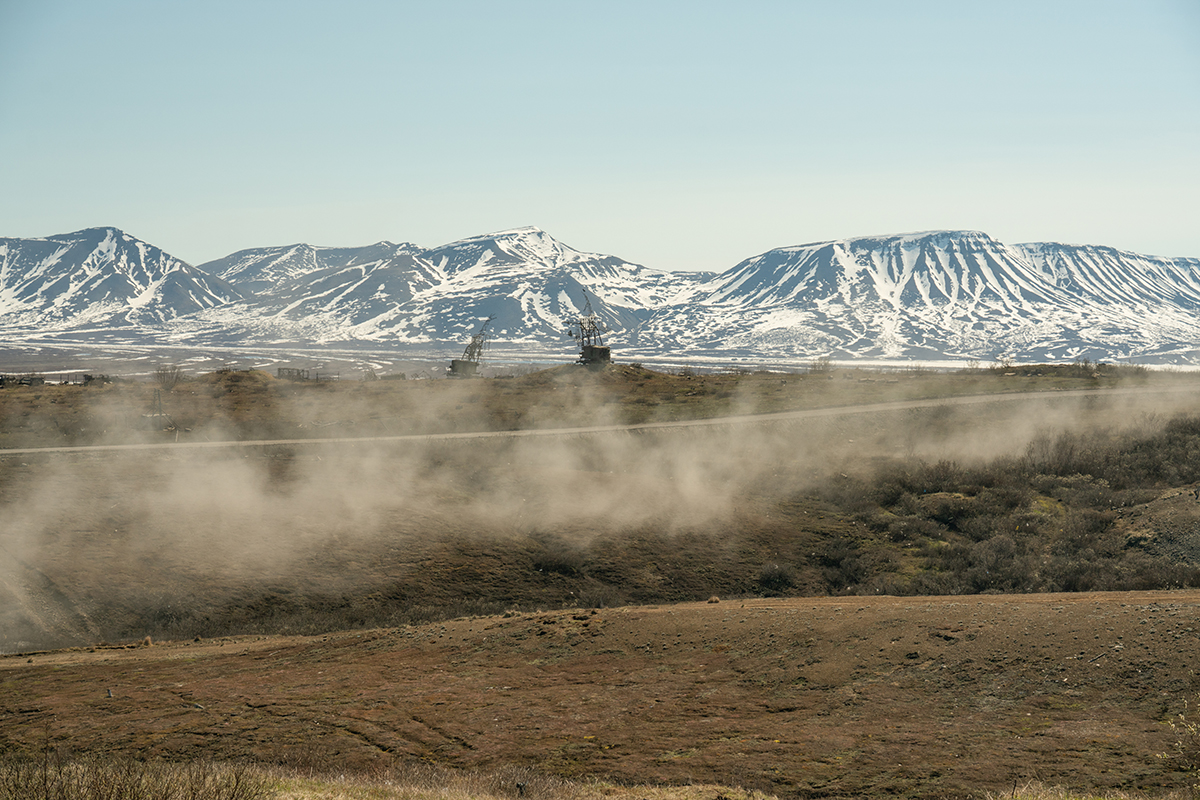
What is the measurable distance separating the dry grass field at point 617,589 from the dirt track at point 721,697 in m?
0.09

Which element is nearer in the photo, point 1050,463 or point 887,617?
point 887,617

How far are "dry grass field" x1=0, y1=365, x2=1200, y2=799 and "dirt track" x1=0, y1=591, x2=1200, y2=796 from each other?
3.7 inches

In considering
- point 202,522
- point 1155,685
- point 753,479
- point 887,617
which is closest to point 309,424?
point 202,522

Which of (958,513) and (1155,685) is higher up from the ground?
(1155,685)

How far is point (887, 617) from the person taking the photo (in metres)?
19.9

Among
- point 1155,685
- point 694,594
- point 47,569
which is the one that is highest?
point 1155,685

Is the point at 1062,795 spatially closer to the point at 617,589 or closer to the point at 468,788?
the point at 468,788

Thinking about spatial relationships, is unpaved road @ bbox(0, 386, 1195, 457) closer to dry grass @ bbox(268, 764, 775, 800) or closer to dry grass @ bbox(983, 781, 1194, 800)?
dry grass @ bbox(268, 764, 775, 800)

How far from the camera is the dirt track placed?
1343cm

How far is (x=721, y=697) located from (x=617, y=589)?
16.4 m

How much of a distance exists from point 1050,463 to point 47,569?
5032cm

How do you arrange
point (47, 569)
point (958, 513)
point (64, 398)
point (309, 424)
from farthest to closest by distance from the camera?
point (64, 398) → point (309, 424) → point (958, 513) → point (47, 569)

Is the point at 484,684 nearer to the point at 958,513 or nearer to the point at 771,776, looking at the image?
the point at 771,776

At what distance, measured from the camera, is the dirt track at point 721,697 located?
13430 mm
